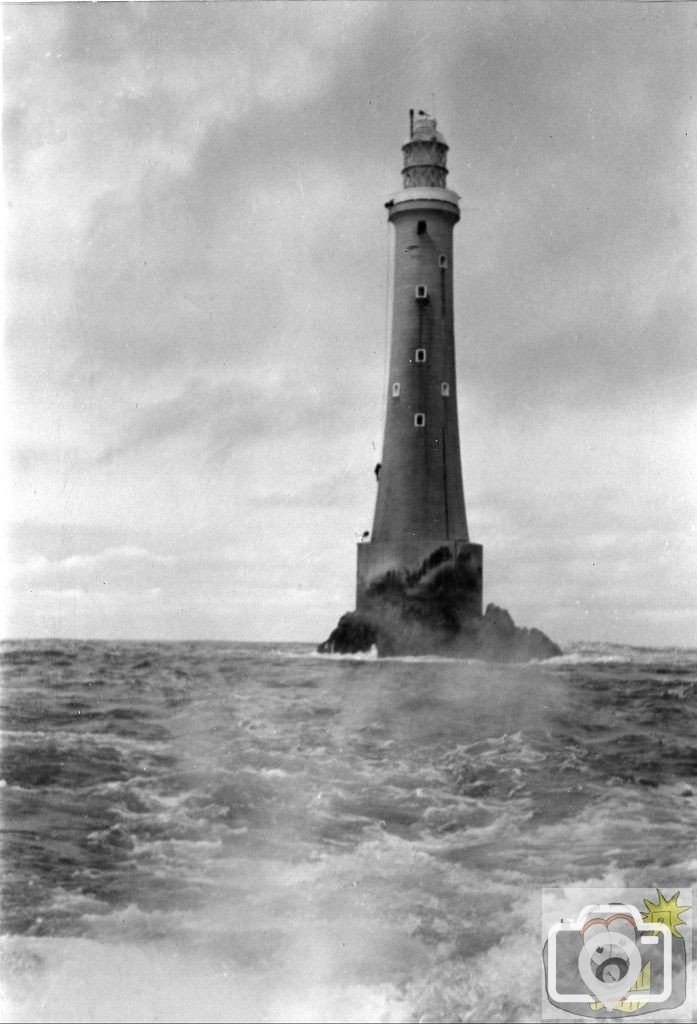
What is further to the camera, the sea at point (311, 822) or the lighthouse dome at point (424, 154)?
the lighthouse dome at point (424, 154)

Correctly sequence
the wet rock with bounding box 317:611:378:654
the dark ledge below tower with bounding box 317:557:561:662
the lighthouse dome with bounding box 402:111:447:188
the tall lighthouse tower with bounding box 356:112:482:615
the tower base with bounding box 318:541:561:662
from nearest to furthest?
the lighthouse dome with bounding box 402:111:447:188 < the wet rock with bounding box 317:611:378:654 < the tower base with bounding box 318:541:561:662 < the dark ledge below tower with bounding box 317:557:561:662 < the tall lighthouse tower with bounding box 356:112:482:615

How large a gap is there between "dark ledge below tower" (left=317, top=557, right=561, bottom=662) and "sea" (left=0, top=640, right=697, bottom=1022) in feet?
3.87

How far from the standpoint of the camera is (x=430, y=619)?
1466 centimetres

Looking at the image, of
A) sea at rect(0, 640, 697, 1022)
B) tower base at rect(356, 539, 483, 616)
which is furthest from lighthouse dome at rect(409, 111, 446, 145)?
sea at rect(0, 640, 697, 1022)

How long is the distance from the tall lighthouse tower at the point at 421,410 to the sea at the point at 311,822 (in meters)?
3.42

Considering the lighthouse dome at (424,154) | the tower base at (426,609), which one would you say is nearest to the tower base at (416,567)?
the tower base at (426,609)

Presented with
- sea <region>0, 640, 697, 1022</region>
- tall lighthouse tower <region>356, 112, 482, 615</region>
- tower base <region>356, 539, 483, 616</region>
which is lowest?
sea <region>0, 640, 697, 1022</region>

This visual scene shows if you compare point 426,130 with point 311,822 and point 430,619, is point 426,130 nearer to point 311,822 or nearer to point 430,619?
point 430,619

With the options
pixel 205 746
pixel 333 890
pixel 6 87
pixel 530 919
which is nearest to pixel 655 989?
pixel 530 919

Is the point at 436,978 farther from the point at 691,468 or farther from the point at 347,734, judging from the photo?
the point at 691,468

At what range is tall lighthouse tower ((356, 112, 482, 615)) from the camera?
49.5 ft

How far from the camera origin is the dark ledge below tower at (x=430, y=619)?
13.4 metres

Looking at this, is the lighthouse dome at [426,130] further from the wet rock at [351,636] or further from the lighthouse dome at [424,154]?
the wet rock at [351,636]

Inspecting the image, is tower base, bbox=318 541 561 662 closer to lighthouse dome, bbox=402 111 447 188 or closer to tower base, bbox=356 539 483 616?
tower base, bbox=356 539 483 616
